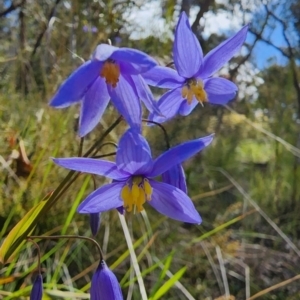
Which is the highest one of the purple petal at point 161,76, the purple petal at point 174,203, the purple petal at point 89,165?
the purple petal at point 161,76

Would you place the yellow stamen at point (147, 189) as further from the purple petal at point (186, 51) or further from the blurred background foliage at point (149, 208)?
the blurred background foliage at point (149, 208)

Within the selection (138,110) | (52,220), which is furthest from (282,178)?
→ (138,110)

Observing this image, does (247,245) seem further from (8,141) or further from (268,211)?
(8,141)

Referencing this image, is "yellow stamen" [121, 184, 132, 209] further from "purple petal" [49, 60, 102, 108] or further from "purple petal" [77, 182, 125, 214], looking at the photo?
"purple petal" [49, 60, 102, 108]

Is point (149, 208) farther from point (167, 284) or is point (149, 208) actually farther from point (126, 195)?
point (126, 195)

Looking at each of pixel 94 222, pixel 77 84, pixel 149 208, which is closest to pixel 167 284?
pixel 94 222

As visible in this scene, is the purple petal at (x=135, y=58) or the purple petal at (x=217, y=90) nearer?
the purple petal at (x=135, y=58)

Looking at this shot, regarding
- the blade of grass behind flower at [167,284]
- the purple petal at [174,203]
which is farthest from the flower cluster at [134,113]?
the blade of grass behind flower at [167,284]
